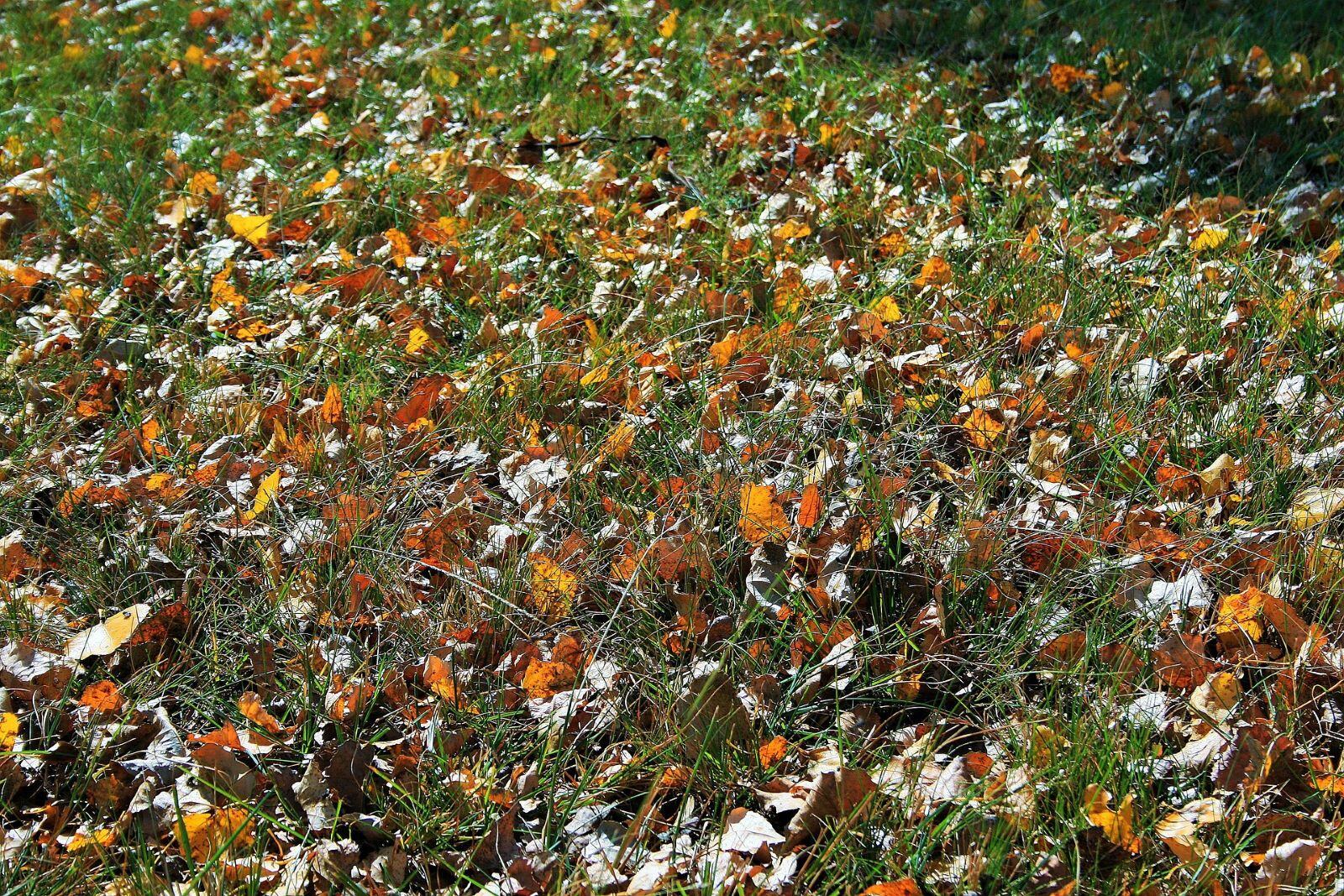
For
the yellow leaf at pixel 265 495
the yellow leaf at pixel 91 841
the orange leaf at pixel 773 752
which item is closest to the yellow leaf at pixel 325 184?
the yellow leaf at pixel 265 495

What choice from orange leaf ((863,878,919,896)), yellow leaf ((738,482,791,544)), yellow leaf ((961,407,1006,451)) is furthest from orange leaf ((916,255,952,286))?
orange leaf ((863,878,919,896))

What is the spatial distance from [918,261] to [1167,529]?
125 centimetres

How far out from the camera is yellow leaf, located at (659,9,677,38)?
506 centimetres

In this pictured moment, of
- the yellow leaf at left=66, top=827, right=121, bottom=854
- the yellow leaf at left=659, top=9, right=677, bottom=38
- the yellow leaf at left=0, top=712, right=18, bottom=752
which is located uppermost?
the yellow leaf at left=659, top=9, right=677, bottom=38

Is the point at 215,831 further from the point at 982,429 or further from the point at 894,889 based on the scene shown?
the point at 982,429

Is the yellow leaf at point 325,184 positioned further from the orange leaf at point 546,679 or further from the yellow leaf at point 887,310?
the orange leaf at point 546,679

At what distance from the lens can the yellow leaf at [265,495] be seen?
95.5 inches

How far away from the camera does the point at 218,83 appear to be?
503 cm

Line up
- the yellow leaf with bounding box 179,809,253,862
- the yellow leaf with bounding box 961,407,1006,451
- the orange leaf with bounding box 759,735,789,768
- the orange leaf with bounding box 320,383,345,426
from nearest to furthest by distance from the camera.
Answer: the yellow leaf with bounding box 179,809,253,862 → the orange leaf with bounding box 759,735,789,768 → the yellow leaf with bounding box 961,407,1006,451 → the orange leaf with bounding box 320,383,345,426

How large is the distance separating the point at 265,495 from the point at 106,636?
0.46 metres

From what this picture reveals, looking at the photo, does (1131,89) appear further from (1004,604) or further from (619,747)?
(619,747)

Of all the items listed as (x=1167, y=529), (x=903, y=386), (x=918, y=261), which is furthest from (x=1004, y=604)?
(x=918, y=261)

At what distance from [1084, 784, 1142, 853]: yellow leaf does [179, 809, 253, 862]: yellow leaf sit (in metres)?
1.29

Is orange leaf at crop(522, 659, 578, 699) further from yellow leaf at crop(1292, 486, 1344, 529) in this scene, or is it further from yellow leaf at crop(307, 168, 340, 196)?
yellow leaf at crop(307, 168, 340, 196)
